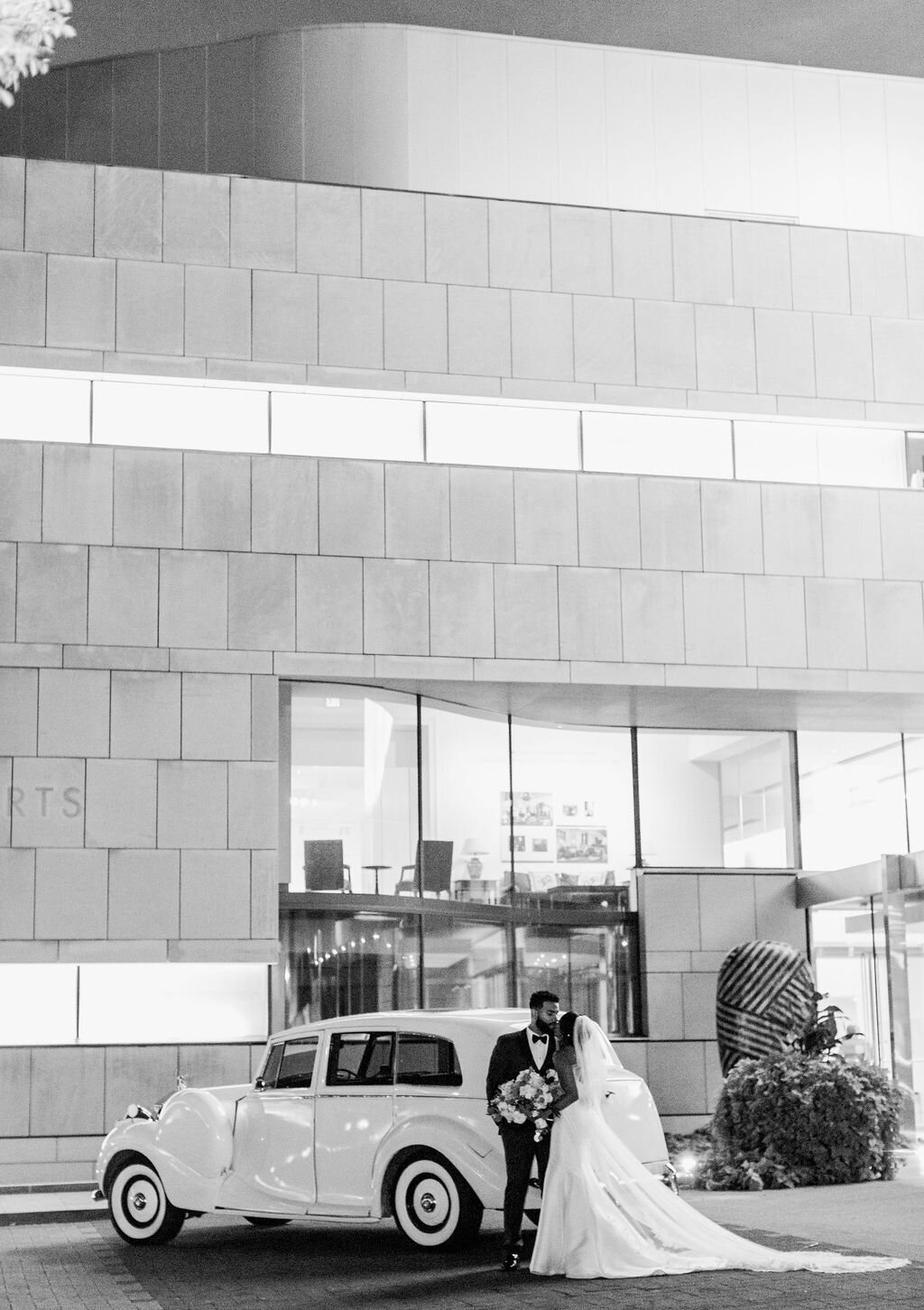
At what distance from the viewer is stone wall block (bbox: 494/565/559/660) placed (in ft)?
71.1

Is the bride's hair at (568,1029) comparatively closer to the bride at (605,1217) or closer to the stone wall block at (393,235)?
the bride at (605,1217)

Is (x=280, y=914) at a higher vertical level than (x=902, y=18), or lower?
lower

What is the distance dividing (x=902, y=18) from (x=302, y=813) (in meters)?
16.9

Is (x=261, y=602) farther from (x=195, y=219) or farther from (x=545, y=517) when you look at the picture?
(x=195, y=219)

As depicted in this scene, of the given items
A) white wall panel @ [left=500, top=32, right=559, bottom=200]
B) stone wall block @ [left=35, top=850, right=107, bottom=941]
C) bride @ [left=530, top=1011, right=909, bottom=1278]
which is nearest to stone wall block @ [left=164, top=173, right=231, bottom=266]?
white wall panel @ [left=500, top=32, right=559, bottom=200]

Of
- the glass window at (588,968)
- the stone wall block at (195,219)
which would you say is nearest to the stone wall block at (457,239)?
the stone wall block at (195,219)

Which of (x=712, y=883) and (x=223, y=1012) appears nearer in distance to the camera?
(x=223, y=1012)

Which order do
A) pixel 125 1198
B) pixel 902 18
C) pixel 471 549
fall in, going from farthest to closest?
pixel 902 18, pixel 471 549, pixel 125 1198

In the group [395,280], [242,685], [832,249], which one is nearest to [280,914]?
[242,685]

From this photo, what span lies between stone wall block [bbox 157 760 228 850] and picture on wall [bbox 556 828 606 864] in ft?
17.4

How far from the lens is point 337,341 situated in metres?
22.1

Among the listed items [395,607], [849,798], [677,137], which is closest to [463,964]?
[395,607]

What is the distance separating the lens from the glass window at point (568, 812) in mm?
22969

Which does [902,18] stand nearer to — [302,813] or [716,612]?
[716,612]
